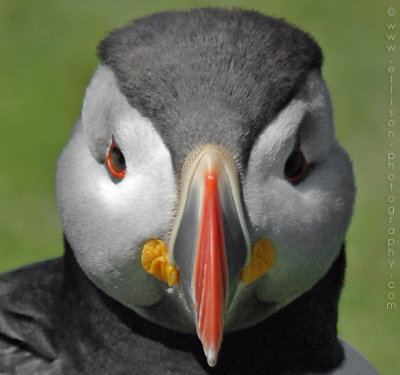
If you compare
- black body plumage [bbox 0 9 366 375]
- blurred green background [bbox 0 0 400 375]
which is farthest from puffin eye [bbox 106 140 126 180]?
blurred green background [bbox 0 0 400 375]

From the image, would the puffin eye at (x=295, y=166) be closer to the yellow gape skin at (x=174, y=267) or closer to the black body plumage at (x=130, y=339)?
the yellow gape skin at (x=174, y=267)

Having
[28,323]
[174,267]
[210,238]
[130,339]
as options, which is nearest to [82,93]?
[28,323]

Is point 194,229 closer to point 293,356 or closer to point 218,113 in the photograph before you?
point 218,113

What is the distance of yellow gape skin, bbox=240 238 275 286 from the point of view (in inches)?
90.4

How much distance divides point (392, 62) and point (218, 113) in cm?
440

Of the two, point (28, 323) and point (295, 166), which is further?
point (28, 323)

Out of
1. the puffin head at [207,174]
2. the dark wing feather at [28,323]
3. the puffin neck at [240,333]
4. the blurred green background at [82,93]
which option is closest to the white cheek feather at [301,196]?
the puffin head at [207,174]

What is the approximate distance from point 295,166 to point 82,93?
3973 millimetres

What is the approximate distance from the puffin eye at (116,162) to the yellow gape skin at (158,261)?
0.18m

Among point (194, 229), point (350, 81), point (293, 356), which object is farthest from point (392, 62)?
point (194, 229)

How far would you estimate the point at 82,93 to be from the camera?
625cm

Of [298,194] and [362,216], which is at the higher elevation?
[298,194]

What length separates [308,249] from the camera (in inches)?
95.0

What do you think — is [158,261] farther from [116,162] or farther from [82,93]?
[82,93]
